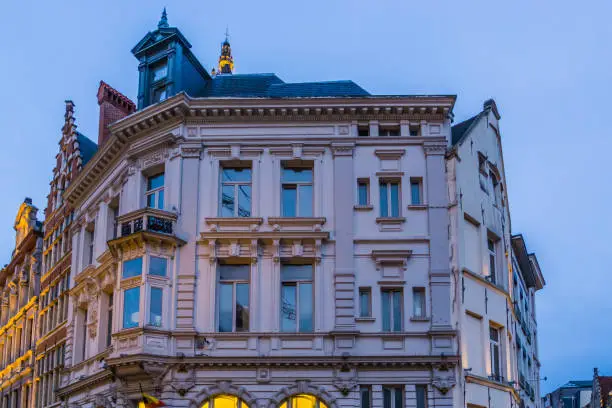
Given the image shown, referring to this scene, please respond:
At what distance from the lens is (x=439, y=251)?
30234 mm

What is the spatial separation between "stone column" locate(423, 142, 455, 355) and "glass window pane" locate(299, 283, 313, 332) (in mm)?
4006

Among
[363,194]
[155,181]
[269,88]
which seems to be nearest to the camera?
[363,194]

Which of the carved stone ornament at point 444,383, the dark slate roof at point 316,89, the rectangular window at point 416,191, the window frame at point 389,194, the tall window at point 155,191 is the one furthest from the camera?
the dark slate roof at point 316,89

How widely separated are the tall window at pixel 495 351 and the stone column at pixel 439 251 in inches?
160

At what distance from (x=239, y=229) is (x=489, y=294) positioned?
9.52 meters

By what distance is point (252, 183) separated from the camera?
31359mm

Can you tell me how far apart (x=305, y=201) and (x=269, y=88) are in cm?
499

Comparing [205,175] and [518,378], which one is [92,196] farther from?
[518,378]

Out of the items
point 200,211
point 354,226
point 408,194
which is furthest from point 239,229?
point 408,194

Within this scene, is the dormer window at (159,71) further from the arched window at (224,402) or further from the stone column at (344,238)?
the arched window at (224,402)

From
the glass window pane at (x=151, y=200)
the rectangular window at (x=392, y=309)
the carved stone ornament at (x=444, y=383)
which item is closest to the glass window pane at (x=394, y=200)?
the rectangular window at (x=392, y=309)

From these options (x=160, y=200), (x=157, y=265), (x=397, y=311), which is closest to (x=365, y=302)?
(x=397, y=311)

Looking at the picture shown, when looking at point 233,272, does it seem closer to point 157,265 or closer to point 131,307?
point 157,265

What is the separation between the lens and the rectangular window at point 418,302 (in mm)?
29922
